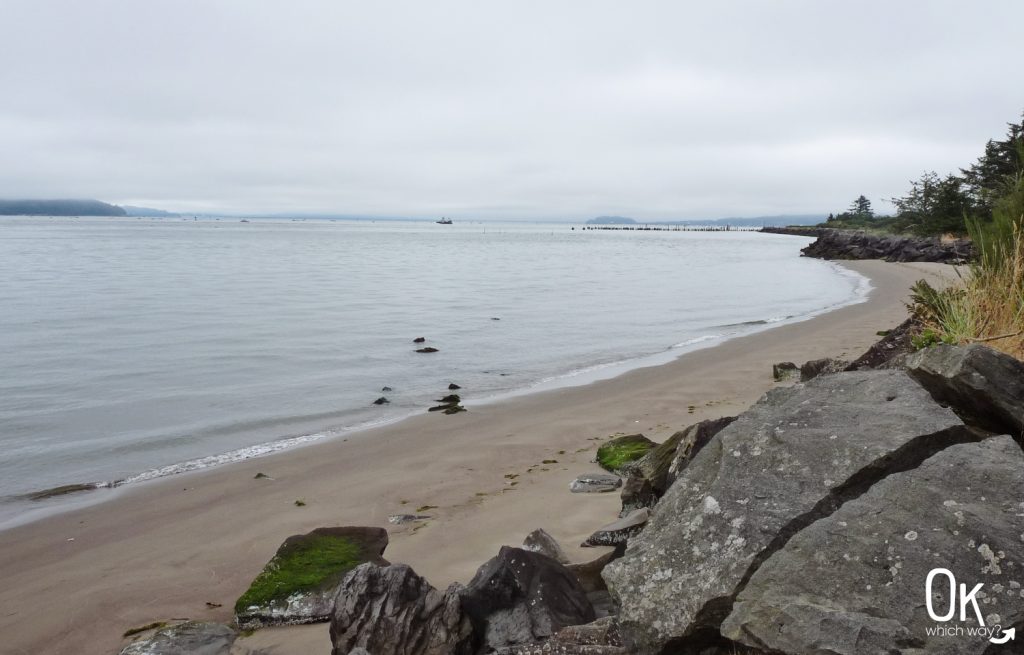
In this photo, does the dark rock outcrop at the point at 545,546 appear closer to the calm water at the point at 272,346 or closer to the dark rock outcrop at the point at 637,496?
the dark rock outcrop at the point at 637,496

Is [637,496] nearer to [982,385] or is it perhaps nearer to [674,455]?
[674,455]

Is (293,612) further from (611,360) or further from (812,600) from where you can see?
(611,360)

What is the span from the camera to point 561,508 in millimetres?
6711

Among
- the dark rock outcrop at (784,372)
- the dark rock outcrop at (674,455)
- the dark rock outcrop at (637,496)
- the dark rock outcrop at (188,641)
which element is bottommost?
the dark rock outcrop at (188,641)

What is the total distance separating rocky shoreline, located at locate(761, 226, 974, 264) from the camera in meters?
50.3

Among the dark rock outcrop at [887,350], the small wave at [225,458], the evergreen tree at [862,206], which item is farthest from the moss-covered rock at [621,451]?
the evergreen tree at [862,206]

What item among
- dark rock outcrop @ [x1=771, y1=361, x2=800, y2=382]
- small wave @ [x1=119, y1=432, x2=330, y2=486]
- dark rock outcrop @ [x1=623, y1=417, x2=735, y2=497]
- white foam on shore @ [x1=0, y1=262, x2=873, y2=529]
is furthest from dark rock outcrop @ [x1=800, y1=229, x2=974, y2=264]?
dark rock outcrop @ [x1=623, y1=417, x2=735, y2=497]

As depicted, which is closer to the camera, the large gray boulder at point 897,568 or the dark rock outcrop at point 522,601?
the large gray boulder at point 897,568

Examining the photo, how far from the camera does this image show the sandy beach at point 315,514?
5.46 m

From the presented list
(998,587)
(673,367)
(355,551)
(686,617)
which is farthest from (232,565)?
(673,367)

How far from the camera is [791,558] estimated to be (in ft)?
10.5

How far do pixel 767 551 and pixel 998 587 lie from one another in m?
0.94

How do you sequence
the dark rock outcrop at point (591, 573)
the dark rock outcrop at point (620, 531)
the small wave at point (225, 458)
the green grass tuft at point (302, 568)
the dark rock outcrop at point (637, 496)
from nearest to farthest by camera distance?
the dark rock outcrop at point (591, 573) < the green grass tuft at point (302, 568) < the dark rock outcrop at point (620, 531) < the dark rock outcrop at point (637, 496) < the small wave at point (225, 458)

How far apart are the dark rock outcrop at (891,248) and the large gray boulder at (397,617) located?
47.5m
